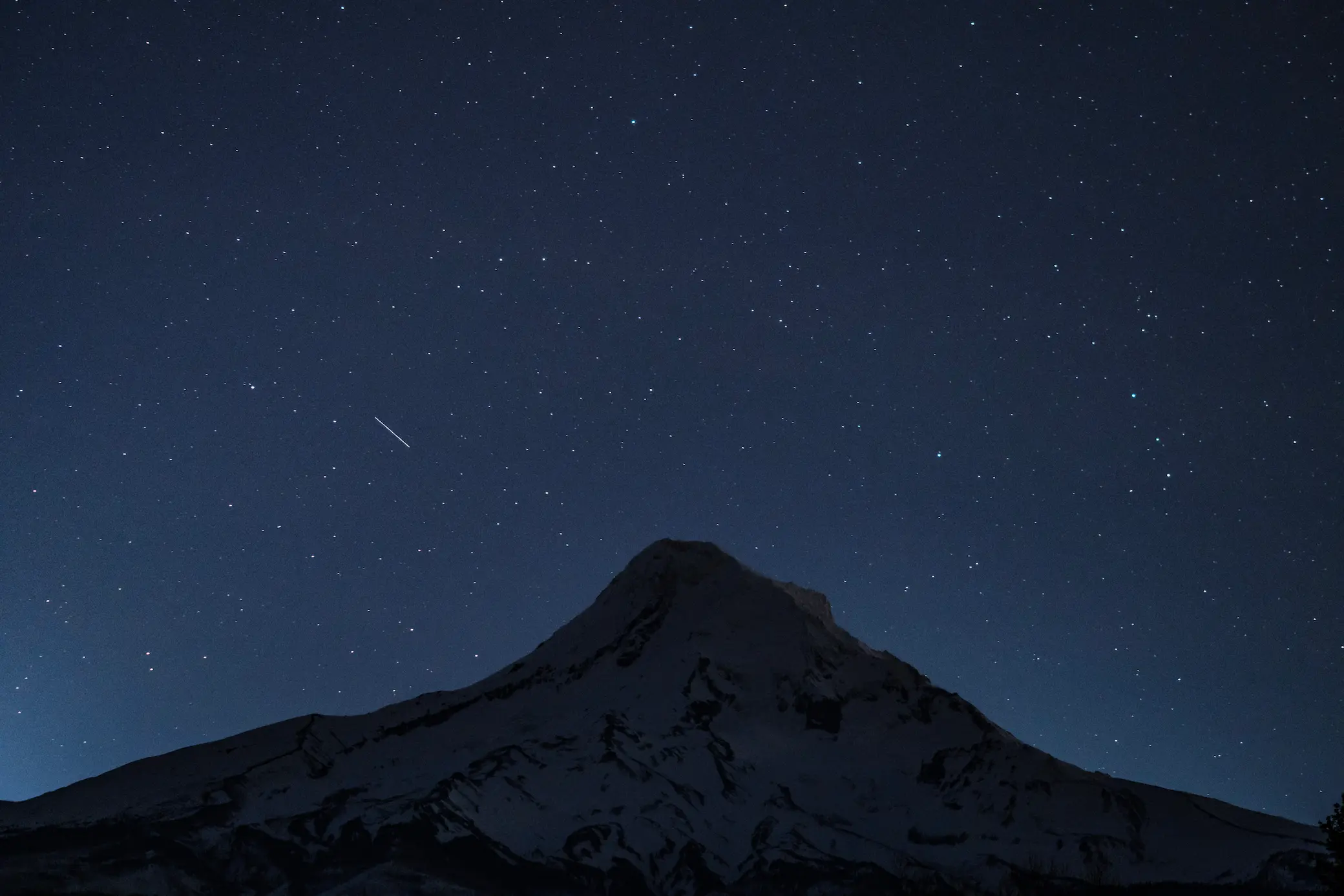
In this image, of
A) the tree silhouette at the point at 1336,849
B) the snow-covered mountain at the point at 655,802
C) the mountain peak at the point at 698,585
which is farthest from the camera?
the mountain peak at the point at 698,585

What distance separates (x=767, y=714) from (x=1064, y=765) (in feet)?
114

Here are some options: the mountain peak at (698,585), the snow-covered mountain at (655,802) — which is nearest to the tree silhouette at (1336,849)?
the snow-covered mountain at (655,802)

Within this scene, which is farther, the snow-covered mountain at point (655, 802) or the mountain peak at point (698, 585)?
the mountain peak at point (698, 585)

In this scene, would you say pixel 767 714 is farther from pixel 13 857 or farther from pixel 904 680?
pixel 13 857

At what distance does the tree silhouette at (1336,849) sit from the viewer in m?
46.1

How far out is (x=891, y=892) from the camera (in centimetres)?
10419

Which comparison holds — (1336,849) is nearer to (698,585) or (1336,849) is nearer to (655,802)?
(655,802)

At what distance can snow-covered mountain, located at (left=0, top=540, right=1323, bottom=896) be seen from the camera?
10450cm

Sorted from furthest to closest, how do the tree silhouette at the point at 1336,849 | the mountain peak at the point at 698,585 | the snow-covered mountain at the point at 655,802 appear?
the mountain peak at the point at 698,585 → the snow-covered mountain at the point at 655,802 → the tree silhouette at the point at 1336,849

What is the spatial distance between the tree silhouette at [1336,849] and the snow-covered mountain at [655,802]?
54.6 metres

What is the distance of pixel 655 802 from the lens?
11888cm

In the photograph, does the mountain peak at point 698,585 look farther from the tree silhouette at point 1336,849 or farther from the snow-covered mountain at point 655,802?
the tree silhouette at point 1336,849

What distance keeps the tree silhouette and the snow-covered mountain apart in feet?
179

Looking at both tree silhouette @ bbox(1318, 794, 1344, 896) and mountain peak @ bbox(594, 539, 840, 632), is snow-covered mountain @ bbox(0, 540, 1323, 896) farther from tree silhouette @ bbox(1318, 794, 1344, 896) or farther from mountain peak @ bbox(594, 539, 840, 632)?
tree silhouette @ bbox(1318, 794, 1344, 896)
